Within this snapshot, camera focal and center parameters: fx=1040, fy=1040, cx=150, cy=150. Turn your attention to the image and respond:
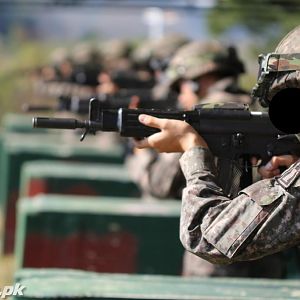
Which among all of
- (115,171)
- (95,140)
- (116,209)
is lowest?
(95,140)

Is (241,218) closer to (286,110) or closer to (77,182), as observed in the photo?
(286,110)

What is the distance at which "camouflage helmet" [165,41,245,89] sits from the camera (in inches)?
267

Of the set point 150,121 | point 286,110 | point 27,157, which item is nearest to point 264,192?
point 286,110

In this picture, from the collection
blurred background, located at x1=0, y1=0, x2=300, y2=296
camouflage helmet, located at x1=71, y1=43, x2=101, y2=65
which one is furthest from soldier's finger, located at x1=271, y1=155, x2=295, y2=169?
camouflage helmet, located at x1=71, y1=43, x2=101, y2=65

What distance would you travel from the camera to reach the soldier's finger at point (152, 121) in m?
3.97

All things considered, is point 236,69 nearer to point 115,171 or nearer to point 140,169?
point 140,169

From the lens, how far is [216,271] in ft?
18.5

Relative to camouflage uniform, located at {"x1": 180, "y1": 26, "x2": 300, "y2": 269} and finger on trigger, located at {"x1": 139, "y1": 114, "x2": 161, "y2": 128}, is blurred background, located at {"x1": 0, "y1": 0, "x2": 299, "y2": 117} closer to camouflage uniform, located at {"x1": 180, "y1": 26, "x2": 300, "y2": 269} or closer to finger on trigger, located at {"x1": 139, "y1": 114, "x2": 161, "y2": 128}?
finger on trigger, located at {"x1": 139, "y1": 114, "x2": 161, "y2": 128}

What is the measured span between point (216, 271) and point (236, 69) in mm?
1643

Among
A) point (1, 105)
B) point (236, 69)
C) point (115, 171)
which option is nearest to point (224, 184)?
point (236, 69)

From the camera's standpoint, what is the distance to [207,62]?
6.86 meters

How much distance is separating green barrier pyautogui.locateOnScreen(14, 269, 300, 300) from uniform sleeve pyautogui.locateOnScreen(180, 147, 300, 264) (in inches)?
28.2

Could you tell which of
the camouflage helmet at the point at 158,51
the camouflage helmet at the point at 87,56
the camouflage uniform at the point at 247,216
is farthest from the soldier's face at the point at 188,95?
the camouflage helmet at the point at 87,56

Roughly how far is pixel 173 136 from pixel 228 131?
0.76 ft
